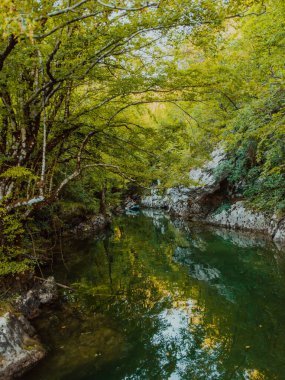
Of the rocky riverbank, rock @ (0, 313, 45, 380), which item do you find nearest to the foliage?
rock @ (0, 313, 45, 380)

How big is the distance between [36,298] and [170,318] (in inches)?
169

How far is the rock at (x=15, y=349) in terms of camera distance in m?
6.44

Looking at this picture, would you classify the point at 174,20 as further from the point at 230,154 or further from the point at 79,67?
the point at 230,154

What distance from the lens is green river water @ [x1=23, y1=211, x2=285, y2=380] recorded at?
655 cm

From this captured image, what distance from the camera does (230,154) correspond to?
23.4 m

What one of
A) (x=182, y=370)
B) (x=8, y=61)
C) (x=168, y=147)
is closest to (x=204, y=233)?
(x=168, y=147)

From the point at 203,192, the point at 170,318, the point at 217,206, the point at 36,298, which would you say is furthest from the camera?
the point at 203,192

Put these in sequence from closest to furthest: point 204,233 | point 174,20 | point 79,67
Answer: point 174,20, point 79,67, point 204,233

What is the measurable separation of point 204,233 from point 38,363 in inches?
593

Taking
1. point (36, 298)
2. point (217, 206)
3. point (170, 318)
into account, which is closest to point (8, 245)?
point (36, 298)

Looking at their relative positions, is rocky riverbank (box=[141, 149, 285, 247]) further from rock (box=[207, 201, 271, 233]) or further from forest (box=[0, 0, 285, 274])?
forest (box=[0, 0, 285, 274])

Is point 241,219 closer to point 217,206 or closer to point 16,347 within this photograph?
point 217,206

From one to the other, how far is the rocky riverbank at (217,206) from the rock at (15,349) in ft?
35.5

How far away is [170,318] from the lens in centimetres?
874
